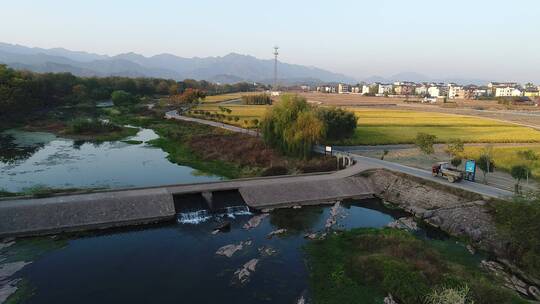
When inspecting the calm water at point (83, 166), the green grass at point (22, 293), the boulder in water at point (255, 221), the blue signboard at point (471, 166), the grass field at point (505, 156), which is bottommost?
the green grass at point (22, 293)

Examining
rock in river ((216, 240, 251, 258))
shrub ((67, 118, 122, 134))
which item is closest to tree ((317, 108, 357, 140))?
rock in river ((216, 240, 251, 258))

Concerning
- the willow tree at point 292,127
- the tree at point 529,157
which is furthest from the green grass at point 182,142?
the tree at point 529,157

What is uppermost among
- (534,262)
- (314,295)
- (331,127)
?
(331,127)

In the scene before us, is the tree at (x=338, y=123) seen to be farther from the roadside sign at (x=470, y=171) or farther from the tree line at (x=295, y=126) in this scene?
the roadside sign at (x=470, y=171)

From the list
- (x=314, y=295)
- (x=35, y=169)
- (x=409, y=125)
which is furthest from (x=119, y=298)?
(x=409, y=125)

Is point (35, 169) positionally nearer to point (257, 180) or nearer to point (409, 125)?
point (257, 180)

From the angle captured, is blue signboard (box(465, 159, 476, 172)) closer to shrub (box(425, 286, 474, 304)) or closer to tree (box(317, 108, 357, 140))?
tree (box(317, 108, 357, 140))
